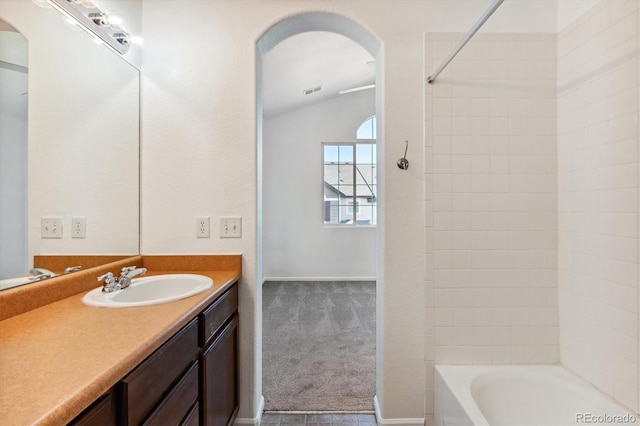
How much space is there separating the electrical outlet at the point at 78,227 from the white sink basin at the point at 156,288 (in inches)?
10.7

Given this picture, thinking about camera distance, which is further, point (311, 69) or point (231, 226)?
point (311, 69)

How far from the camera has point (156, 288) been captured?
1480mm

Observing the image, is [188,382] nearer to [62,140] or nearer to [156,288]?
[156,288]

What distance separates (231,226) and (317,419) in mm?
1243

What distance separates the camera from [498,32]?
1.65 metres

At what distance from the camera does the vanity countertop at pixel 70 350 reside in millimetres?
554

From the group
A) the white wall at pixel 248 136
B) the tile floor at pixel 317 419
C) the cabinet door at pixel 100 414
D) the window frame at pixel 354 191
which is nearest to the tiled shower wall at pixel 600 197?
the white wall at pixel 248 136

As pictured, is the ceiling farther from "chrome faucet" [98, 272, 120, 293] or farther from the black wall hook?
"chrome faucet" [98, 272, 120, 293]

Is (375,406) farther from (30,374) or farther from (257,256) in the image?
(30,374)

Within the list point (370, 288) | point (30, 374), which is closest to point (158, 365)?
point (30, 374)

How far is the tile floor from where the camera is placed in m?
1.71

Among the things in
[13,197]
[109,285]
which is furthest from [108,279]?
[13,197]

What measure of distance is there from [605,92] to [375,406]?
2.03m

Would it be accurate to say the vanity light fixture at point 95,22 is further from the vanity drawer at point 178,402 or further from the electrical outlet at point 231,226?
the vanity drawer at point 178,402
